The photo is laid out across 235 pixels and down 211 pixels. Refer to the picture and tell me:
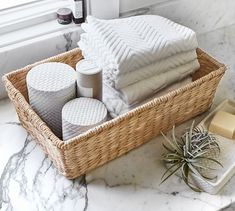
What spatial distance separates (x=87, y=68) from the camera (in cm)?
100

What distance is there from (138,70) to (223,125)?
0.78 feet

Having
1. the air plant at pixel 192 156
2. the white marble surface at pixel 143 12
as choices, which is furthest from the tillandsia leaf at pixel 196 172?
the white marble surface at pixel 143 12

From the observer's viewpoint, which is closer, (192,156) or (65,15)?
(192,156)

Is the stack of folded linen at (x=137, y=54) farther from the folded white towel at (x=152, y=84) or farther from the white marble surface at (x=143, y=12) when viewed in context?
the white marble surface at (x=143, y=12)

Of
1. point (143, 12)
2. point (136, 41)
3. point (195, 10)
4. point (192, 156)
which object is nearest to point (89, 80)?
point (136, 41)

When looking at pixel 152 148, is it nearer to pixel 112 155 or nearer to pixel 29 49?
pixel 112 155

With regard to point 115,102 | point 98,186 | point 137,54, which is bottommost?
point 98,186

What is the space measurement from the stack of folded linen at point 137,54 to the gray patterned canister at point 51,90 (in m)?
0.08

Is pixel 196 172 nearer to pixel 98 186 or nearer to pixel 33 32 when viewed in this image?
pixel 98 186

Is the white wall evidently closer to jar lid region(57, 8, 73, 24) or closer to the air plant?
jar lid region(57, 8, 73, 24)

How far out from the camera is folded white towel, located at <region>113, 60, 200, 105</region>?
40.1 inches

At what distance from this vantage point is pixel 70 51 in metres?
1.15

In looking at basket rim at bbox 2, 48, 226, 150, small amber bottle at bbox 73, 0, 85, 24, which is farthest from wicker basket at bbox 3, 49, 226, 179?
small amber bottle at bbox 73, 0, 85, 24

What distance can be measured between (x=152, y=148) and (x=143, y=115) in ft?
0.37
